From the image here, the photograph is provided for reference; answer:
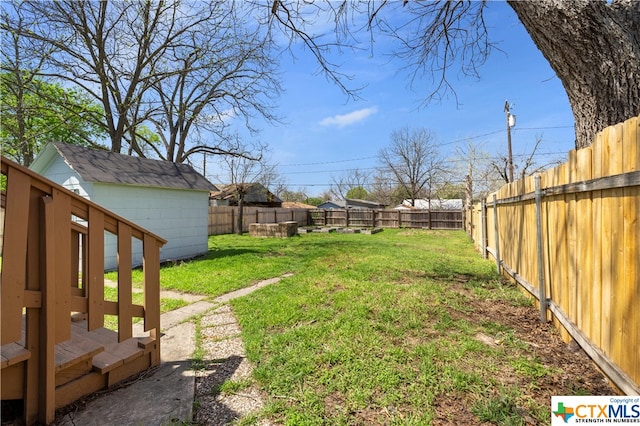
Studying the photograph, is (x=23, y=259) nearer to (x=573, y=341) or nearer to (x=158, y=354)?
(x=158, y=354)

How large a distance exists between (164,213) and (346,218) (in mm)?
15487

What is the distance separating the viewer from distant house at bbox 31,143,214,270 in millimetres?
7043

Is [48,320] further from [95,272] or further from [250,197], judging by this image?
[250,197]

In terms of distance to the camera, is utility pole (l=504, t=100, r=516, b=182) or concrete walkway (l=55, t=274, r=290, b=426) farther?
utility pole (l=504, t=100, r=516, b=182)

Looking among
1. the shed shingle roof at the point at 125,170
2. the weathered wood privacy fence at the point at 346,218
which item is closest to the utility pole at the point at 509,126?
the weathered wood privacy fence at the point at 346,218

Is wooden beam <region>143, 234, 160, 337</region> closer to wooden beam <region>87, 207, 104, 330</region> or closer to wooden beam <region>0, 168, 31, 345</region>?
wooden beam <region>87, 207, 104, 330</region>

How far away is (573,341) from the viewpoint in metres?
2.60

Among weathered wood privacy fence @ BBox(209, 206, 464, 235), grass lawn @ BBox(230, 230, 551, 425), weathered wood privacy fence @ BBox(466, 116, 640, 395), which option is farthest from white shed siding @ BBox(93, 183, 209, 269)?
weathered wood privacy fence @ BBox(466, 116, 640, 395)

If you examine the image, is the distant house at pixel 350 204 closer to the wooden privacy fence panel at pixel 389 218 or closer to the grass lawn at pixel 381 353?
the wooden privacy fence panel at pixel 389 218

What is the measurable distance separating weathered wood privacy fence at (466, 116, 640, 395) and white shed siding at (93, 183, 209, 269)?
26.6 feet

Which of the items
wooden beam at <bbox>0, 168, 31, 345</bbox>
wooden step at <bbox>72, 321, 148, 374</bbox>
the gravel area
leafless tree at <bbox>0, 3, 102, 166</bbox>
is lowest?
the gravel area

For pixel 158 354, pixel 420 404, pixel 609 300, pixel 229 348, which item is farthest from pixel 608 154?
pixel 158 354

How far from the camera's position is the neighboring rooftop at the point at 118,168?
23.1 feet

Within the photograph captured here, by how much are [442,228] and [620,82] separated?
1887 centimetres
